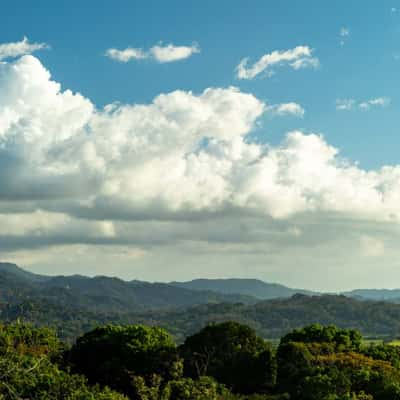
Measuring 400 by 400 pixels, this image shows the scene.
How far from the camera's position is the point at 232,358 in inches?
3115

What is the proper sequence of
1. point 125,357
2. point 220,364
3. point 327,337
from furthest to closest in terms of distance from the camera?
point 327,337 → point 220,364 → point 125,357

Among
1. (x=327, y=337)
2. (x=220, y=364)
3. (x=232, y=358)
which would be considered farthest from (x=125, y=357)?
(x=327, y=337)

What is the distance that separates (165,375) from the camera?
69875mm

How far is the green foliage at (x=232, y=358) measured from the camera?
73.2 m

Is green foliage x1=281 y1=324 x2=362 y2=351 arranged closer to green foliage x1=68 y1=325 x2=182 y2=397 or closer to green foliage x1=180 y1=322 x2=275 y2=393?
green foliage x1=180 y1=322 x2=275 y2=393

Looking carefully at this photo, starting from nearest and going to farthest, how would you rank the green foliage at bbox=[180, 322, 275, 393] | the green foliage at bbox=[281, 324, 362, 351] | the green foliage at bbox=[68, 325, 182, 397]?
the green foliage at bbox=[68, 325, 182, 397], the green foliage at bbox=[180, 322, 275, 393], the green foliage at bbox=[281, 324, 362, 351]

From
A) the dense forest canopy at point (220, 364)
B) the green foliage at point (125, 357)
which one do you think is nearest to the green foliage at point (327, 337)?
the dense forest canopy at point (220, 364)

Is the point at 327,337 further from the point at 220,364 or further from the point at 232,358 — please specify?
the point at 220,364

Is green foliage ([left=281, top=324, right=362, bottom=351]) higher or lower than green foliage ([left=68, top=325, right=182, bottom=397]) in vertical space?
higher

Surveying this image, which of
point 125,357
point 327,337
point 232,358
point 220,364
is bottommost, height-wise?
point 220,364

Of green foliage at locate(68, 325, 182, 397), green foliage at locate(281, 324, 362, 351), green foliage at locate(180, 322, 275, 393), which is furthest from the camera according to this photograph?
green foliage at locate(281, 324, 362, 351)

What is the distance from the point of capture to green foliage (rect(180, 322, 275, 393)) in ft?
240

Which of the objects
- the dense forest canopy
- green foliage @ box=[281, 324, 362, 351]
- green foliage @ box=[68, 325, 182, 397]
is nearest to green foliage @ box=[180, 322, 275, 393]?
the dense forest canopy

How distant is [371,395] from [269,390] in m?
19.4
